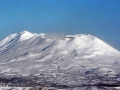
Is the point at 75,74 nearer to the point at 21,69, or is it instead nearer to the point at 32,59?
the point at 21,69

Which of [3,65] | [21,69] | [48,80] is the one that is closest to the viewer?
[48,80]

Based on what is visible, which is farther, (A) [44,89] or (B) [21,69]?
(B) [21,69]

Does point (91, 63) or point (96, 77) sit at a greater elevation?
point (91, 63)

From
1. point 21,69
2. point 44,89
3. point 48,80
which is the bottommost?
point 44,89

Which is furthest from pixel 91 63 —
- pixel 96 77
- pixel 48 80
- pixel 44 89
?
pixel 44 89

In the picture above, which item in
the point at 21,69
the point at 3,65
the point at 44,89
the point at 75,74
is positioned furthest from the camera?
the point at 3,65

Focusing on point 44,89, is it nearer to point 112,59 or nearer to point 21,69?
point 21,69

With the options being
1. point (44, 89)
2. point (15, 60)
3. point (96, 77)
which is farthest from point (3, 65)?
point (44, 89)

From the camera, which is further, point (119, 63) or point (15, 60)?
point (15, 60)

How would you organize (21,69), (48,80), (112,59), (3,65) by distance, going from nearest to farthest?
(48,80)
(21,69)
(3,65)
(112,59)
